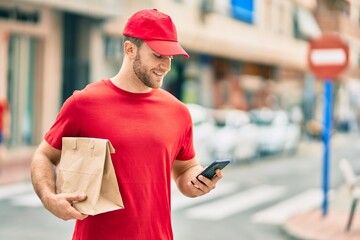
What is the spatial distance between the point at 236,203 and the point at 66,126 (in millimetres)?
9863

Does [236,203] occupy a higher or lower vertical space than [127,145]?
lower

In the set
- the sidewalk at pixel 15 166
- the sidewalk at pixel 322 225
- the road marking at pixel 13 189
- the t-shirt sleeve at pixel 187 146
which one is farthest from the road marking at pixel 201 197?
the t-shirt sleeve at pixel 187 146

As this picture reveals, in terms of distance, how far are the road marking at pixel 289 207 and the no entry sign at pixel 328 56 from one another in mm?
2267

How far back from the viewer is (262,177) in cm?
1705

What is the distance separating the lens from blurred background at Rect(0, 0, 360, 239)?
56.5 feet

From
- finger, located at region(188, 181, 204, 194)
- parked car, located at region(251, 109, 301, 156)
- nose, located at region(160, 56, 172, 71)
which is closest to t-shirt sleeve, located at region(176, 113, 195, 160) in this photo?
finger, located at region(188, 181, 204, 194)

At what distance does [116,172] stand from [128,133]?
0.55 ft

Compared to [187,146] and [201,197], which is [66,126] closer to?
[187,146]

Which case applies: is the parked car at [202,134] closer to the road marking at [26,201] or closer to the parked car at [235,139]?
the parked car at [235,139]

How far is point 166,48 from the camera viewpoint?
296cm

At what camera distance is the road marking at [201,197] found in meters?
12.2

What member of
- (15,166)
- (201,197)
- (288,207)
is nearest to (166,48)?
(288,207)

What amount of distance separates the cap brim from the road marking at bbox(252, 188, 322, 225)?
7.86m

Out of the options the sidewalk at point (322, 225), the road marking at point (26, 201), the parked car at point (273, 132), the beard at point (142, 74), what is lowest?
the parked car at point (273, 132)
